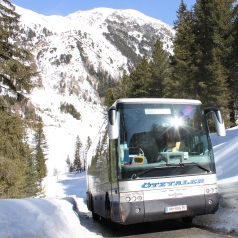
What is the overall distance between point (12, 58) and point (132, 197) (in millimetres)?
10850

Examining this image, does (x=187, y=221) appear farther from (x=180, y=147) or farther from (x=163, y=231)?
(x=180, y=147)

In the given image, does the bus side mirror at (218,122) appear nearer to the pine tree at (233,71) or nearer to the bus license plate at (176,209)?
the bus license plate at (176,209)

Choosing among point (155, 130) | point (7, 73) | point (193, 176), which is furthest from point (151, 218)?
point (7, 73)

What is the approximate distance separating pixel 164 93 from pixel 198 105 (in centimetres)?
2690

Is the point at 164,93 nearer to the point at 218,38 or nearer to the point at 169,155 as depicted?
the point at 218,38

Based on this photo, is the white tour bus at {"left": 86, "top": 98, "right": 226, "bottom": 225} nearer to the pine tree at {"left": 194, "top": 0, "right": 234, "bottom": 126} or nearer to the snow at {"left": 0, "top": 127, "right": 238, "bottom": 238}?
the snow at {"left": 0, "top": 127, "right": 238, "bottom": 238}

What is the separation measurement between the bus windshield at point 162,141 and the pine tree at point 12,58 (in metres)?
8.94

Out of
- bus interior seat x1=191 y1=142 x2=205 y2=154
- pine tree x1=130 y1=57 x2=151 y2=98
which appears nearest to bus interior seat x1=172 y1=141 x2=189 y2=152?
bus interior seat x1=191 y1=142 x2=205 y2=154

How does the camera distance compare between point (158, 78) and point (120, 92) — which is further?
point (120, 92)

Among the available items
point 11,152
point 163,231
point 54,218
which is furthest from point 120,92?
point 54,218

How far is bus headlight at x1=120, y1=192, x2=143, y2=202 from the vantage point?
21.0 ft

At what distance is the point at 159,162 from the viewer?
6734mm

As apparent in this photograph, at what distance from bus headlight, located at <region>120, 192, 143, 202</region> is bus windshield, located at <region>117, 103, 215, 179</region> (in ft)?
1.11

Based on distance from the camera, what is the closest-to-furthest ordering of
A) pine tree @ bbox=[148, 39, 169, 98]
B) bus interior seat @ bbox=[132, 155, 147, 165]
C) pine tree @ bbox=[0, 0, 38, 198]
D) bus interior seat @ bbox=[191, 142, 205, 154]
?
bus interior seat @ bbox=[132, 155, 147, 165], bus interior seat @ bbox=[191, 142, 205, 154], pine tree @ bbox=[0, 0, 38, 198], pine tree @ bbox=[148, 39, 169, 98]
